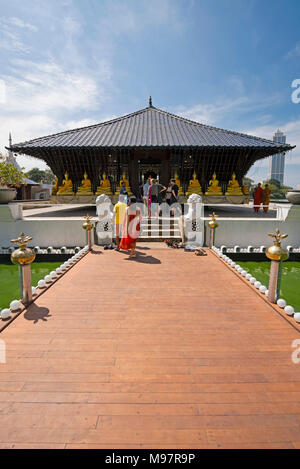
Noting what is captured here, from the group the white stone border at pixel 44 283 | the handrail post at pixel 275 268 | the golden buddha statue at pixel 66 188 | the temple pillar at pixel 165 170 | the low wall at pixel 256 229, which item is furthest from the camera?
the temple pillar at pixel 165 170

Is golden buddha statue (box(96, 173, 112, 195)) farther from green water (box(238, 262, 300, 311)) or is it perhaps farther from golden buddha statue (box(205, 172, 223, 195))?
green water (box(238, 262, 300, 311))

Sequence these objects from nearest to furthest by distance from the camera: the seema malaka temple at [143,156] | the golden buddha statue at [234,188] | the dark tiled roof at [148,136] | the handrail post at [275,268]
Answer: the handrail post at [275,268]
the dark tiled roof at [148,136]
the seema malaka temple at [143,156]
the golden buddha statue at [234,188]

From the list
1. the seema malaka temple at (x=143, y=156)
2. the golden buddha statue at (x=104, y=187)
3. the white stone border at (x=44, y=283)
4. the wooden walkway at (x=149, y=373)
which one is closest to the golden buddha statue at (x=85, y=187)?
the seema malaka temple at (x=143, y=156)

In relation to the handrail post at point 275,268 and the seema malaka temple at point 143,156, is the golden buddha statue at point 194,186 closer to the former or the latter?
the seema malaka temple at point 143,156

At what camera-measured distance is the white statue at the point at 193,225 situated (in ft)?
27.1

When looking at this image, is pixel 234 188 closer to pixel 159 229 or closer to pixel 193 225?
pixel 193 225

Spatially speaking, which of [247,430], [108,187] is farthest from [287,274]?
[108,187]

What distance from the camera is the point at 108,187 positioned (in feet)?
50.2

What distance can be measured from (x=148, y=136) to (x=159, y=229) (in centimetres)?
810

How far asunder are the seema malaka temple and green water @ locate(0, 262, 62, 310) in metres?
7.88

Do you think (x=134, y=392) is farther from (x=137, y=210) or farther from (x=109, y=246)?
(x=109, y=246)

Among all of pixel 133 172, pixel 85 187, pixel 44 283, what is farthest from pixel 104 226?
pixel 133 172

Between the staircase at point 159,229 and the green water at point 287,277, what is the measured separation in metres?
2.78

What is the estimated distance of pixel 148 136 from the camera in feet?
47.6
